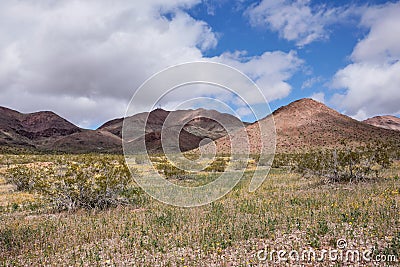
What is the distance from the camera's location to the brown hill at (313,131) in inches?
2509

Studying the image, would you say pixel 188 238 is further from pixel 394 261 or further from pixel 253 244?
pixel 394 261

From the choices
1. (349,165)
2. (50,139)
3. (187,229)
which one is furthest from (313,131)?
(50,139)

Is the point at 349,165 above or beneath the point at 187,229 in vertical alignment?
above

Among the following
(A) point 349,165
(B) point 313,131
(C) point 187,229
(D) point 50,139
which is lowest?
(C) point 187,229

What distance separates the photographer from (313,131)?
71938 millimetres

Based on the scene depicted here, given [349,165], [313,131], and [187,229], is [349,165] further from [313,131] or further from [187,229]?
[313,131]

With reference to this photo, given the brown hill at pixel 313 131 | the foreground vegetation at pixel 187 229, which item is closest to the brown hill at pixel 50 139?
the brown hill at pixel 313 131

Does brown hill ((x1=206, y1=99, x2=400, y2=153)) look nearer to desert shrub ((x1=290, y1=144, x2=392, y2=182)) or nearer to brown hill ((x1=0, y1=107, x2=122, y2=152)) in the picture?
desert shrub ((x1=290, y1=144, x2=392, y2=182))

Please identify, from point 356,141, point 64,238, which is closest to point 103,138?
point 356,141

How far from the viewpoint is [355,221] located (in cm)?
732

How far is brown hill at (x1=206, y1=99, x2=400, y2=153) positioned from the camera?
6373 centimetres

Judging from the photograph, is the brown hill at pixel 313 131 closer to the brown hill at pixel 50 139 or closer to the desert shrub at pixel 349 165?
the desert shrub at pixel 349 165

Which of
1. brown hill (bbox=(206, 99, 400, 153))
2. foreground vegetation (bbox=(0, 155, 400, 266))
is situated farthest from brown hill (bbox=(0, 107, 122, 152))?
foreground vegetation (bbox=(0, 155, 400, 266))

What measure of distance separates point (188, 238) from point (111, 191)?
238 inches
